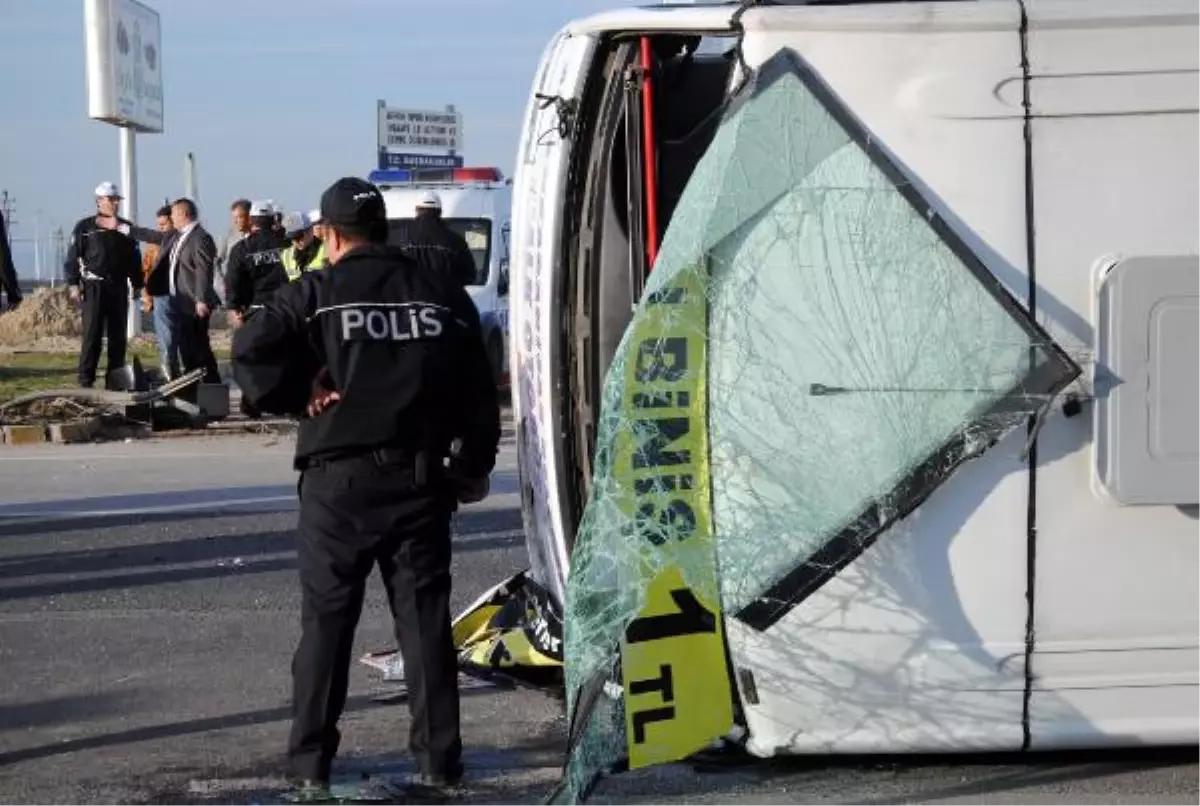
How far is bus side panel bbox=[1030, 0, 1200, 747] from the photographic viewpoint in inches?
197

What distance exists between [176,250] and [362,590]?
11127 millimetres

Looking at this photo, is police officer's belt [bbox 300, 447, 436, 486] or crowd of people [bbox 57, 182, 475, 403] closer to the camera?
police officer's belt [bbox 300, 447, 436, 486]

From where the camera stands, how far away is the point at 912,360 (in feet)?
16.6

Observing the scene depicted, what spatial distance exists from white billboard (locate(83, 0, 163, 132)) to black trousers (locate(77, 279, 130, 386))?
1001 cm

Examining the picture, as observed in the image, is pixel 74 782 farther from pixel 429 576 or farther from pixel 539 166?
pixel 539 166

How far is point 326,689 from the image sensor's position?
5414mm

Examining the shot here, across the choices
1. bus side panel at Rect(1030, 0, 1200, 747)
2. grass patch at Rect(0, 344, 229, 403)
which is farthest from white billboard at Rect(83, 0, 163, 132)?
bus side panel at Rect(1030, 0, 1200, 747)

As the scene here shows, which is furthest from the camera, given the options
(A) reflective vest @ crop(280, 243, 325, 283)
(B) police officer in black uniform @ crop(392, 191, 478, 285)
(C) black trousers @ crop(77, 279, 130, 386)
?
(C) black trousers @ crop(77, 279, 130, 386)

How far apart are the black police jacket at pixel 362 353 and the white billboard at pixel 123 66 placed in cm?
2162

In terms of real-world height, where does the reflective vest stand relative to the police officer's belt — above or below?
above

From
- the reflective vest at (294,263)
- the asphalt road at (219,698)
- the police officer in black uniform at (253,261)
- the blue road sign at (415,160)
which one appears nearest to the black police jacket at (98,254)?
the police officer in black uniform at (253,261)

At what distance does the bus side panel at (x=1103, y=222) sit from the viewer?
5004 mm

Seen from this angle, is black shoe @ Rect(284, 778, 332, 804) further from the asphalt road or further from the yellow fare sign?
the yellow fare sign

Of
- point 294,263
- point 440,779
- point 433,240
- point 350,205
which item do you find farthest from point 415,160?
point 440,779
